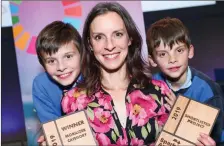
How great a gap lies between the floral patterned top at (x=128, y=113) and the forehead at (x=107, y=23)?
0.26 meters

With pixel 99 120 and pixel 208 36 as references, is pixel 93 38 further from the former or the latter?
pixel 208 36

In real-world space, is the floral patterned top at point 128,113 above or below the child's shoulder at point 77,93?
below

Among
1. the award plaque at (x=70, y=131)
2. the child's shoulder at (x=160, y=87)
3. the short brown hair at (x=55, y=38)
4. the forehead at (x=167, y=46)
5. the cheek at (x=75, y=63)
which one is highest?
the short brown hair at (x=55, y=38)

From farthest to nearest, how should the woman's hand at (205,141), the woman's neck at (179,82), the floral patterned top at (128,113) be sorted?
the woman's neck at (179,82) < the floral patterned top at (128,113) < the woman's hand at (205,141)

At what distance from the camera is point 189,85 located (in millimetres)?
1866

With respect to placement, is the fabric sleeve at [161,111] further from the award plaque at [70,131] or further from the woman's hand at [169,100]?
the award plaque at [70,131]

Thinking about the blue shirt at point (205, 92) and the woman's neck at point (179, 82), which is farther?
the woman's neck at point (179, 82)

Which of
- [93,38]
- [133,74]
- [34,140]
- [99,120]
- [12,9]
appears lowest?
[34,140]

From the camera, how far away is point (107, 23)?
1.42 meters

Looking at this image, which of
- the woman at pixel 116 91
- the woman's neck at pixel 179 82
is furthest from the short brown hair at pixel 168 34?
the woman at pixel 116 91

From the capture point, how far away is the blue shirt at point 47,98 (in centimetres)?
185

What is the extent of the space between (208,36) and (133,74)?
4.80ft

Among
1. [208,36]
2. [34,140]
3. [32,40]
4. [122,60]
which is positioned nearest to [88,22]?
[122,60]

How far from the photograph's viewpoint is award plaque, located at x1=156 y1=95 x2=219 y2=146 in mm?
1311
